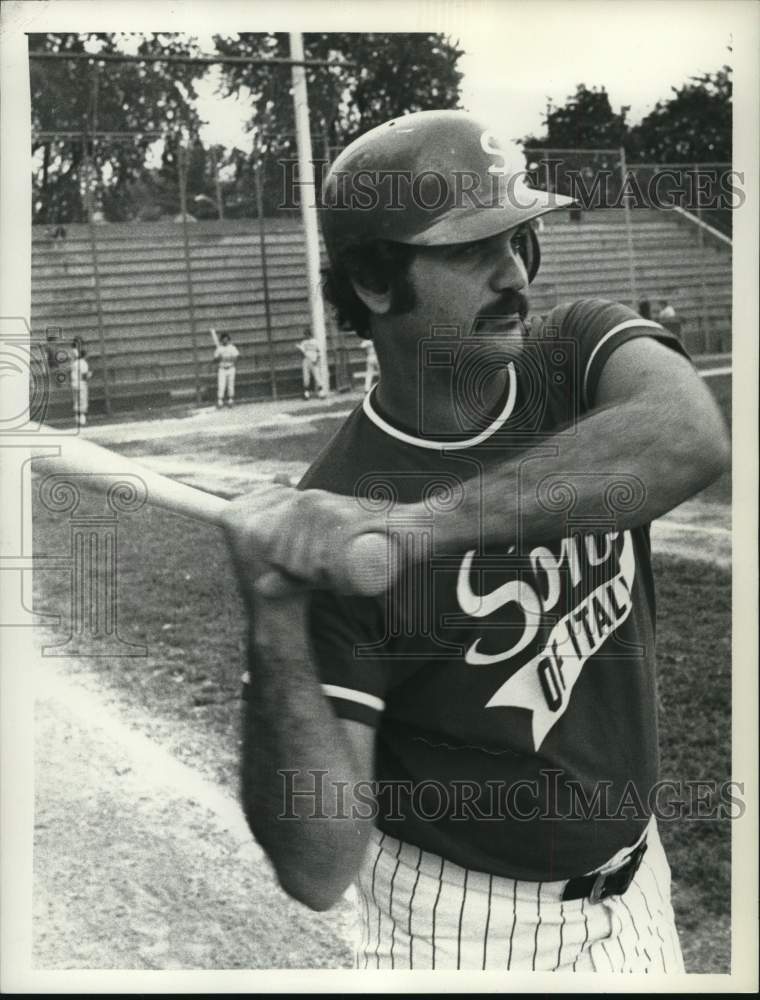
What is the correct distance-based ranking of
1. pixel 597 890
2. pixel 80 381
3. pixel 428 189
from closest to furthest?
1. pixel 597 890
2. pixel 428 189
3. pixel 80 381

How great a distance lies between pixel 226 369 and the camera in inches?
107

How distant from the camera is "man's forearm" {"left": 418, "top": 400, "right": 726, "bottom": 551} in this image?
7.97ft

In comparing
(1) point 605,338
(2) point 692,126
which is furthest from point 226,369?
(2) point 692,126

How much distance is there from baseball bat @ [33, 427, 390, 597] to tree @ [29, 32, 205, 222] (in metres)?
0.57

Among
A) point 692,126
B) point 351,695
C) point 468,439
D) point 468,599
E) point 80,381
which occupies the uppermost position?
point 692,126

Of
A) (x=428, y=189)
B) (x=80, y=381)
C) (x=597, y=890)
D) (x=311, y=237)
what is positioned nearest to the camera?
(x=597, y=890)

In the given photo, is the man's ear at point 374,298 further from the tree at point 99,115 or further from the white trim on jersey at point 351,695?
the white trim on jersey at point 351,695

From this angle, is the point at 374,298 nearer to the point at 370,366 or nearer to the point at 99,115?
the point at 370,366

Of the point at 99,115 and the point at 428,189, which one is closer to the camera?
the point at 428,189

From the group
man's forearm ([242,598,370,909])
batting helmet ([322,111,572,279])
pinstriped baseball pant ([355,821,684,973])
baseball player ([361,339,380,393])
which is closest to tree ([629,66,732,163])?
batting helmet ([322,111,572,279])

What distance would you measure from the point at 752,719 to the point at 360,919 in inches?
42.2

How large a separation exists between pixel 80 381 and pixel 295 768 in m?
1.06

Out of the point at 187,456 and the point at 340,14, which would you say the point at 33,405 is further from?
the point at 340,14

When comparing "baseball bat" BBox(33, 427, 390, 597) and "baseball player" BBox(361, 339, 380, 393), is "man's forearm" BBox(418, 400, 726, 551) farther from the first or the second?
"baseball player" BBox(361, 339, 380, 393)
